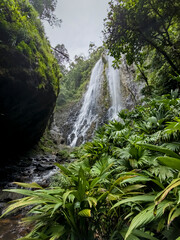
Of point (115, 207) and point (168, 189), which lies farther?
point (115, 207)

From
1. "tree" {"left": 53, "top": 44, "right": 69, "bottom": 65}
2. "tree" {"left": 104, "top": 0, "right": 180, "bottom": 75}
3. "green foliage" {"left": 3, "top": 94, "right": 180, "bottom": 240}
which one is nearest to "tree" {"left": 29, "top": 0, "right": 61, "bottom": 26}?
"tree" {"left": 53, "top": 44, "right": 69, "bottom": 65}

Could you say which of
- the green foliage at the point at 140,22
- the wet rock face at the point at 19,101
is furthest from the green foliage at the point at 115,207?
the wet rock face at the point at 19,101

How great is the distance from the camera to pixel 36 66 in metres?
6.99

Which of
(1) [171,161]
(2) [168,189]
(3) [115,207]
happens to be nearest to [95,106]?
(3) [115,207]

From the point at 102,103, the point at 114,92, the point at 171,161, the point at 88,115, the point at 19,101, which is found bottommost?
the point at 171,161

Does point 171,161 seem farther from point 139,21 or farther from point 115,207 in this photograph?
point 139,21

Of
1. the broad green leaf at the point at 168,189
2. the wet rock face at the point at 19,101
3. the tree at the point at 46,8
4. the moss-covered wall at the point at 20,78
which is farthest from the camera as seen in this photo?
the tree at the point at 46,8

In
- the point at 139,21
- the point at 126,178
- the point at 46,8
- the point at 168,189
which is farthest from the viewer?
the point at 46,8

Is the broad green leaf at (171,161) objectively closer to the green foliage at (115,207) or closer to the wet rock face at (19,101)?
the green foliage at (115,207)

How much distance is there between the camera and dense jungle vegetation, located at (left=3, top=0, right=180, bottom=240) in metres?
1.30

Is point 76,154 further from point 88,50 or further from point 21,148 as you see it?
point 88,50

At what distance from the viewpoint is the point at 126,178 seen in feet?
5.57

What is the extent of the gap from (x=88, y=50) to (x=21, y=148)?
3480 centimetres

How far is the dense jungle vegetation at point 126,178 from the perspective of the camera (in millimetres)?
1300
